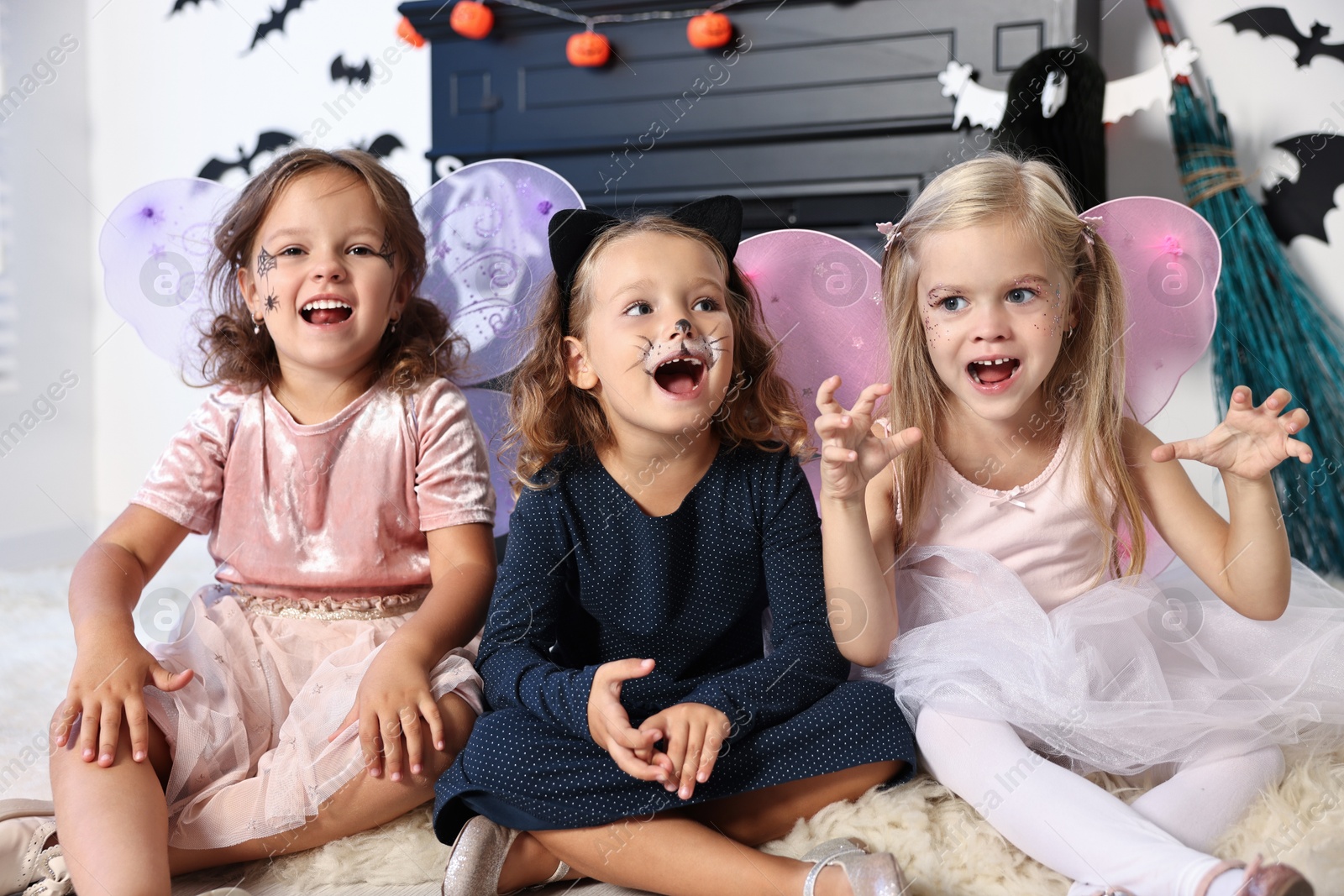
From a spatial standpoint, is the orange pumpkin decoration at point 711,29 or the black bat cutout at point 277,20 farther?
the black bat cutout at point 277,20

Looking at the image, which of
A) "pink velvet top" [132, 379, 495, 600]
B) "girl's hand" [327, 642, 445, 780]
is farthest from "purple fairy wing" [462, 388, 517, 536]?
"girl's hand" [327, 642, 445, 780]

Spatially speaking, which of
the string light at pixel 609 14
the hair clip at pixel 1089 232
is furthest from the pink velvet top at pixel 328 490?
the string light at pixel 609 14

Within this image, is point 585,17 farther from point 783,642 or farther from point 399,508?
point 783,642

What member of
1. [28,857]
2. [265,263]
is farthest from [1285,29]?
[28,857]

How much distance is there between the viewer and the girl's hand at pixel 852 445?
3.02 ft

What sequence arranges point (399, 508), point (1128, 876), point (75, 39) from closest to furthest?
point (1128, 876) → point (399, 508) → point (75, 39)

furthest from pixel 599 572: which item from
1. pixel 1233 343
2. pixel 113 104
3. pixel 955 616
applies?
pixel 113 104

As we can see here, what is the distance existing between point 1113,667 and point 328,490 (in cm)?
82

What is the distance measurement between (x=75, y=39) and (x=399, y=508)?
233 centimetres

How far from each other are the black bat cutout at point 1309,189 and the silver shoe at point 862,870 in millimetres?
1589

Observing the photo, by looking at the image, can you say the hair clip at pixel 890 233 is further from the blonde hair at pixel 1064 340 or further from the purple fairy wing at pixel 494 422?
the purple fairy wing at pixel 494 422

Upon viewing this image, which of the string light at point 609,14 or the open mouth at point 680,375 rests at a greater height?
the string light at point 609,14

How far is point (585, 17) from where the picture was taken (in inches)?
86.0

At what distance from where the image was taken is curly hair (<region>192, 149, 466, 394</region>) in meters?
1.22
